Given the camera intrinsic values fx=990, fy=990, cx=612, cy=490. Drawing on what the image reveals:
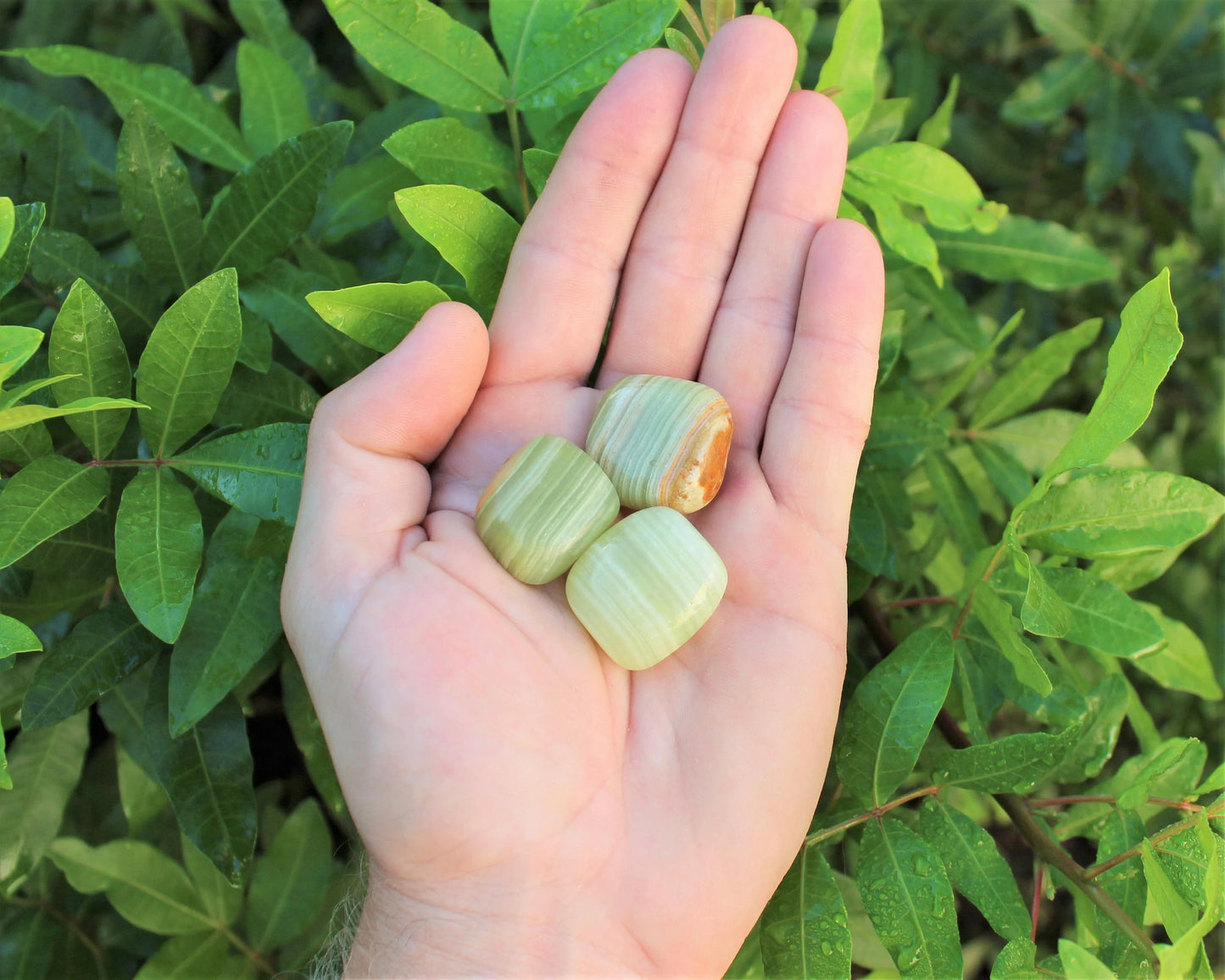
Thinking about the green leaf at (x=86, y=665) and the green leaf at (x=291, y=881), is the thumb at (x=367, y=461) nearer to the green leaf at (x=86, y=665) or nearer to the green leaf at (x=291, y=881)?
the green leaf at (x=86, y=665)

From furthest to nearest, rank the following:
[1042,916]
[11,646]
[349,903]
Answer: [1042,916] < [349,903] < [11,646]

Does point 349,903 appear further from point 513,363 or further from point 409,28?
point 409,28

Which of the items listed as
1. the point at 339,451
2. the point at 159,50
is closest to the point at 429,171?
the point at 339,451

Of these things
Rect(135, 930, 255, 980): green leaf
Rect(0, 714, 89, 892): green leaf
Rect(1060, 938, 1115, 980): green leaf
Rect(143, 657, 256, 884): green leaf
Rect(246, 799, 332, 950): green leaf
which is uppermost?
Rect(1060, 938, 1115, 980): green leaf

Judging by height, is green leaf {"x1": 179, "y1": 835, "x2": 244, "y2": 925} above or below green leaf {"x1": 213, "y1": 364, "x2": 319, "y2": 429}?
below

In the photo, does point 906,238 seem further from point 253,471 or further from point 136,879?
point 136,879

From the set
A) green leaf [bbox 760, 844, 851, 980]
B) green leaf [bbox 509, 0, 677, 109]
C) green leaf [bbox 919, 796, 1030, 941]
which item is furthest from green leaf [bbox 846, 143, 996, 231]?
green leaf [bbox 760, 844, 851, 980]

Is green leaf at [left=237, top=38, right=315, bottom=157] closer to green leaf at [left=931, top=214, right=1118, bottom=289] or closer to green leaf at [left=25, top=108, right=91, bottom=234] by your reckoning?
green leaf at [left=25, top=108, right=91, bottom=234]
